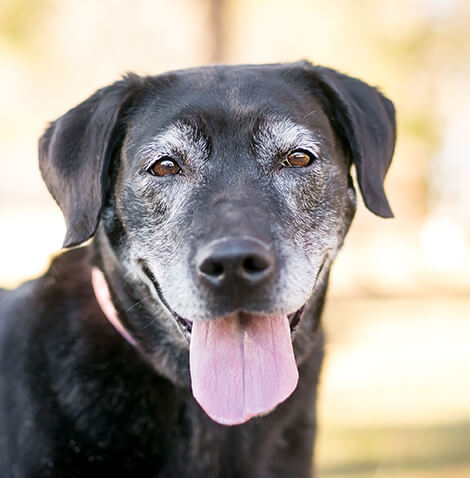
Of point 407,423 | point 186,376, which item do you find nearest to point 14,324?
point 186,376

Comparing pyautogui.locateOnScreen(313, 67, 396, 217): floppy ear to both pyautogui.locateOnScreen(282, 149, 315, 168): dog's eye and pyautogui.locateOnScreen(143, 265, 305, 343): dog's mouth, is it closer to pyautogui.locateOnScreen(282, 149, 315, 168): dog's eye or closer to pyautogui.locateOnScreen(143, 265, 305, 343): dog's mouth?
pyautogui.locateOnScreen(282, 149, 315, 168): dog's eye

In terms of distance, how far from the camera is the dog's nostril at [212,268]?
101 inches

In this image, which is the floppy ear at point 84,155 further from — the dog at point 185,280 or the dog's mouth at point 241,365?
the dog's mouth at point 241,365

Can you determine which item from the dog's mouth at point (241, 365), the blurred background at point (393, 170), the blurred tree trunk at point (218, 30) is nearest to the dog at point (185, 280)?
the dog's mouth at point (241, 365)

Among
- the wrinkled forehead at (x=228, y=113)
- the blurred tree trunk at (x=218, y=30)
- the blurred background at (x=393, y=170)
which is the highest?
the wrinkled forehead at (x=228, y=113)

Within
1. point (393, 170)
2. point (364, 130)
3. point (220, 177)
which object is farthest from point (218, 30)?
point (393, 170)

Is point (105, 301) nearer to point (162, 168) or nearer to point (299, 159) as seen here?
point (162, 168)

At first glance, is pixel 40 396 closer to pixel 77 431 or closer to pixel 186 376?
pixel 77 431

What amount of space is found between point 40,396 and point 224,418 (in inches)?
32.9

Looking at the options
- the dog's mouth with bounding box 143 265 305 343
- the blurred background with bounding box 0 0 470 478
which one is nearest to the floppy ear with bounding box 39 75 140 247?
the dog's mouth with bounding box 143 265 305 343

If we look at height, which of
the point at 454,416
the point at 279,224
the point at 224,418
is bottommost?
the point at 454,416

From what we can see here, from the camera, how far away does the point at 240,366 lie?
275 centimetres

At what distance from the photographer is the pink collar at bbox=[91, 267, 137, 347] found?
3234 millimetres

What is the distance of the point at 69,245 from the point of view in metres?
3.08
